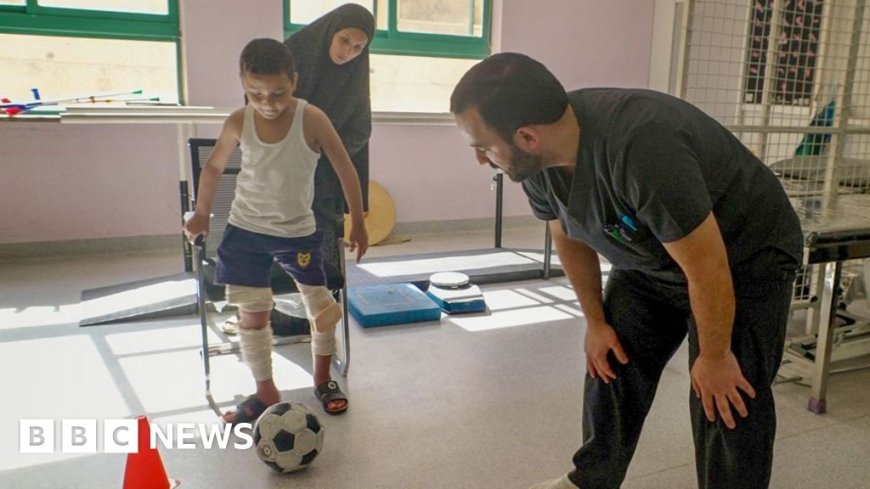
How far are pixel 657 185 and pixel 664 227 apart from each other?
0.23ft

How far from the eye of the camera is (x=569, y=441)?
1939 millimetres

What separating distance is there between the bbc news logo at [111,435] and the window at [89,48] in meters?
2.29

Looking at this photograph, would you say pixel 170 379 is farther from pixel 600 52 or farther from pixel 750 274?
pixel 600 52

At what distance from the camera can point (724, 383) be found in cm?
119

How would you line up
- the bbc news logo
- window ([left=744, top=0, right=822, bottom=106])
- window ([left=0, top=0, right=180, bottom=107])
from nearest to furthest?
the bbc news logo
window ([left=744, top=0, right=822, bottom=106])
window ([left=0, top=0, right=180, bottom=107])

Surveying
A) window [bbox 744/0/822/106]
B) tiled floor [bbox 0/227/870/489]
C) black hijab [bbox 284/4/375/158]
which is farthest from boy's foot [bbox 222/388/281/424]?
window [bbox 744/0/822/106]

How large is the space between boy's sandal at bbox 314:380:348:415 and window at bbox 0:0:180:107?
7.94ft

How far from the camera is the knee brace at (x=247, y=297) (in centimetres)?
199

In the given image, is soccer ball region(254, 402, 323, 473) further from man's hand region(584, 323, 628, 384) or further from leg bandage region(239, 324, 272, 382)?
man's hand region(584, 323, 628, 384)

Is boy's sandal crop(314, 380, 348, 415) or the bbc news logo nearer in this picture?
the bbc news logo

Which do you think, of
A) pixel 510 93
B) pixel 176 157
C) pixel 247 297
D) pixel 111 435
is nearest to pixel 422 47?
pixel 176 157

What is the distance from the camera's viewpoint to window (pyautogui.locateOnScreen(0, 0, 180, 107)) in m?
3.74

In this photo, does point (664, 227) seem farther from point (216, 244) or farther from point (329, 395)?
point (216, 244)

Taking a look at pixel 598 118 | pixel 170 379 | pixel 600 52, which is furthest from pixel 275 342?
pixel 600 52
